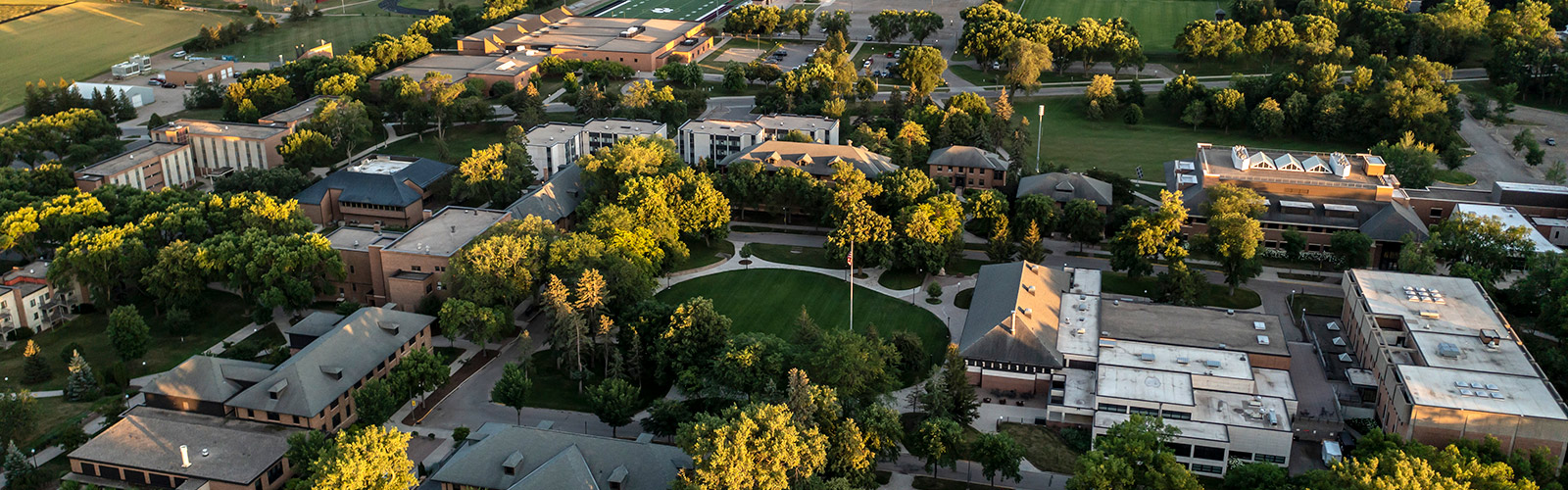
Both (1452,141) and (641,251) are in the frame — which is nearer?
(641,251)

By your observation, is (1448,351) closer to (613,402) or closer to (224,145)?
(613,402)

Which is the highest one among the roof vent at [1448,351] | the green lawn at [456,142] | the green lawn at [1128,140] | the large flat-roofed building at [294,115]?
the large flat-roofed building at [294,115]

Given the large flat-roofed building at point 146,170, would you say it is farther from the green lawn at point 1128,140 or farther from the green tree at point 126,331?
the green lawn at point 1128,140

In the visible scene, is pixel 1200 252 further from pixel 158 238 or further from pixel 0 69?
pixel 0 69

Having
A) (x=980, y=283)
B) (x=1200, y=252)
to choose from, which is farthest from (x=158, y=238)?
(x=1200, y=252)

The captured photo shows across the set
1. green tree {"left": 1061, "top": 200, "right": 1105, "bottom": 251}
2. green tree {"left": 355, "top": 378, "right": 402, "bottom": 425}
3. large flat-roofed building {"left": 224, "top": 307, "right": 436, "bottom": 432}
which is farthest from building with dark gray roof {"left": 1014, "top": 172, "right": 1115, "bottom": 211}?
green tree {"left": 355, "top": 378, "right": 402, "bottom": 425}

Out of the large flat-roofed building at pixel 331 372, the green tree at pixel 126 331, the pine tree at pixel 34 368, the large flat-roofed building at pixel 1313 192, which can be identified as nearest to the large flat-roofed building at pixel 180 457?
the large flat-roofed building at pixel 331 372
